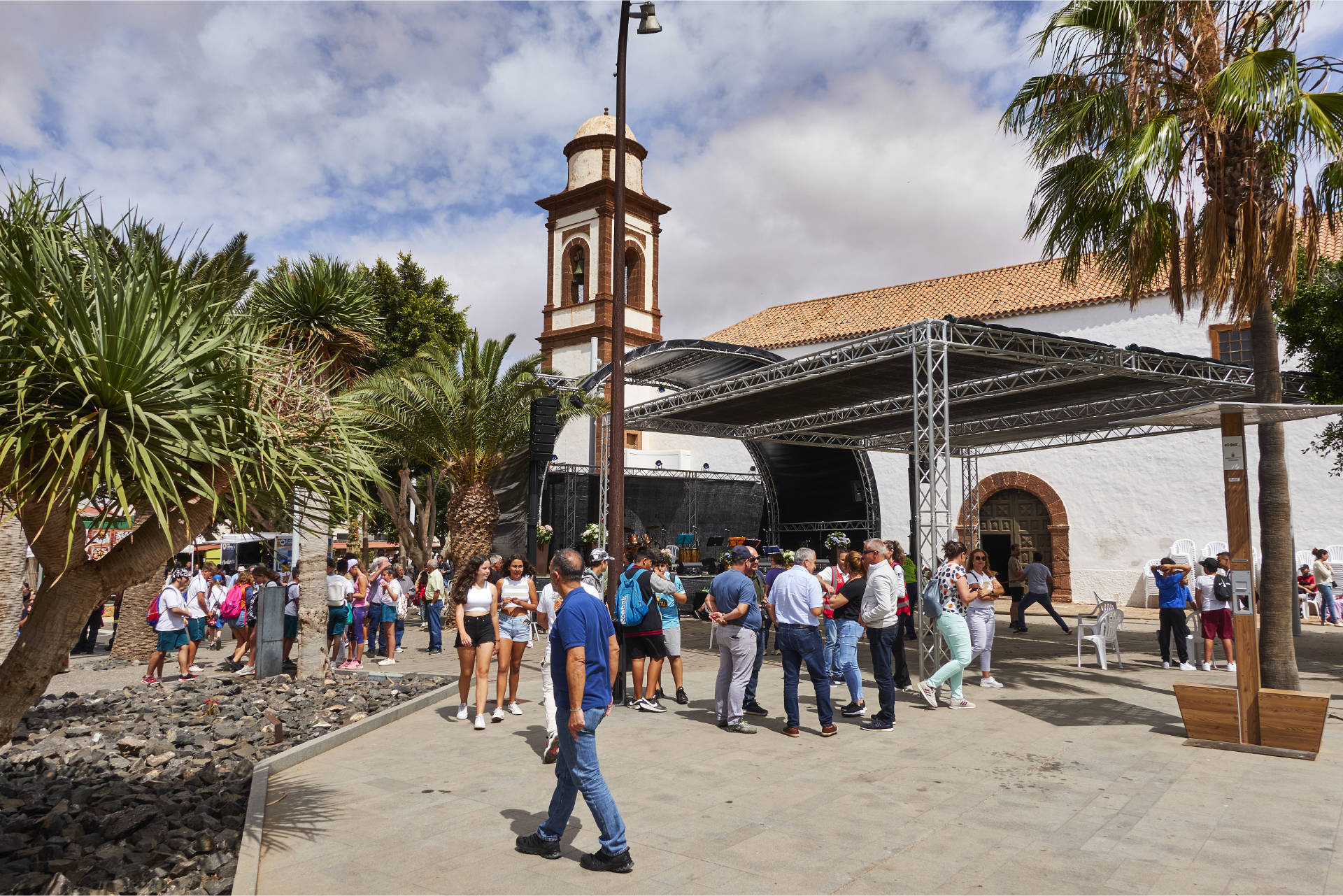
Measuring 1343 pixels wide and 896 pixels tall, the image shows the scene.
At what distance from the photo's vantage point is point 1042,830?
16.4ft

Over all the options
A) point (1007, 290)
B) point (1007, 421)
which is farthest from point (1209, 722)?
point (1007, 290)

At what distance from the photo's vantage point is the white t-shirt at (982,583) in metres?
9.95

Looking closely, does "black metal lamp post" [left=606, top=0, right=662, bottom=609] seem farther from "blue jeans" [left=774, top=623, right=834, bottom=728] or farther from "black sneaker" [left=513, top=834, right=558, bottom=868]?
"black sneaker" [left=513, top=834, right=558, bottom=868]

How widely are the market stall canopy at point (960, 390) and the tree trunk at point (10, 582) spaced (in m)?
9.24

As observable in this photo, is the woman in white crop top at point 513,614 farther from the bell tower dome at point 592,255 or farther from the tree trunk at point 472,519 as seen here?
the bell tower dome at point 592,255

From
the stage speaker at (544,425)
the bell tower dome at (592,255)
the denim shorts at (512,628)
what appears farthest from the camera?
the bell tower dome at (592,255)

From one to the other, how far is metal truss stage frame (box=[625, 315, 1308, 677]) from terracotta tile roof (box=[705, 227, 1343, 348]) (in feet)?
18.4

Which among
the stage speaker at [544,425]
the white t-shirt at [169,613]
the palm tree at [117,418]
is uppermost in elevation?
the stage speaker at [544,425]

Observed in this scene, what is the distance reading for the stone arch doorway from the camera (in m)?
23.4

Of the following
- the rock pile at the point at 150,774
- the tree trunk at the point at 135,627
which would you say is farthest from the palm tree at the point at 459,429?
the rock pile at the point at 150,774

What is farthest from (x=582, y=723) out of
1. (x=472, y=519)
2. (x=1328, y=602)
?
(x=1328, y=602)

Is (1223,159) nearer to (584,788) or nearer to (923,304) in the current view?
(584,788)

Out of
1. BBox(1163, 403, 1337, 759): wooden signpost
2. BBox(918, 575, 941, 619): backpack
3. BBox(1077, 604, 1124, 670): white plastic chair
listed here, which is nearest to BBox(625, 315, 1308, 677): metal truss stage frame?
BBox(918, 575, 941, 619): backpack

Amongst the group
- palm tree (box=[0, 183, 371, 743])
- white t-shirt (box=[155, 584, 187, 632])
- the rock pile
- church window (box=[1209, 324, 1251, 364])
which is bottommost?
the rock pile
